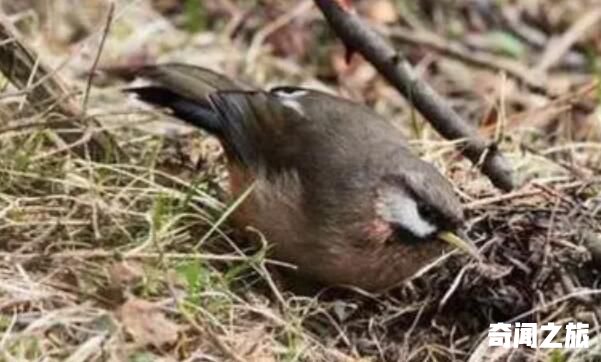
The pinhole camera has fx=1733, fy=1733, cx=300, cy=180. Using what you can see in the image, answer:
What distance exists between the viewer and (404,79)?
17.6 ft

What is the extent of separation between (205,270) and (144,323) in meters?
0.54

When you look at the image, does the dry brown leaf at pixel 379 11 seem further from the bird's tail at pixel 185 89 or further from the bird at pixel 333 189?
the bird at pixel 333 189

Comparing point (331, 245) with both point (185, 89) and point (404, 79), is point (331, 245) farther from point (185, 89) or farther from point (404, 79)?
point (404, 79)

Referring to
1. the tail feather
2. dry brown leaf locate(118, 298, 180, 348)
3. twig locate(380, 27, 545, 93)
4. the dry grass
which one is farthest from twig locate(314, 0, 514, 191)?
twig locate(380, 27, 545, 93)

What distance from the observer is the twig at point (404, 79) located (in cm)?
525

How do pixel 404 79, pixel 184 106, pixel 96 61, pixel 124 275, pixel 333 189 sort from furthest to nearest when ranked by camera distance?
pixel 404 79, pixel 184 106, pixel 96 61, pixel 333 189, pixel 124 275

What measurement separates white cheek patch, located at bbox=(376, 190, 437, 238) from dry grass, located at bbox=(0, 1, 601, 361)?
0.14 meters

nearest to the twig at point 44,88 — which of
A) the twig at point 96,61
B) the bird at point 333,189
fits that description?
the twig at point 96,61

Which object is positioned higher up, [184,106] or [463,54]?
[184,106]

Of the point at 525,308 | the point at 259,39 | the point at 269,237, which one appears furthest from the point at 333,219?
the point at 259,39

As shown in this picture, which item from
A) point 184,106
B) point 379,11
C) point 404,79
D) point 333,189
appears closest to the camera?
point 333,189

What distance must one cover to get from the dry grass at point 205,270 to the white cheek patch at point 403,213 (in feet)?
0.46

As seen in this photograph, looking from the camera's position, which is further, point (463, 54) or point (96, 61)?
point (463, 54)

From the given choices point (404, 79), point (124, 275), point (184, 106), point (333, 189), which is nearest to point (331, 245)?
point (333, 189)
